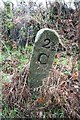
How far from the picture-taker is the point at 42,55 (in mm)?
3123

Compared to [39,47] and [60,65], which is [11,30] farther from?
[39,47]

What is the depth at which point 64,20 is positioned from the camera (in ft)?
14.5

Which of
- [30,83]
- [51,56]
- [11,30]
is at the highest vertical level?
[11,30]

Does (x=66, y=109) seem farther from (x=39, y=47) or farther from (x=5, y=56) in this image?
(x=5, y=56)

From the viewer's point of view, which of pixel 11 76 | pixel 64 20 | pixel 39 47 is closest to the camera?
pixel 39 47

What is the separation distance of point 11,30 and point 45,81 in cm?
162

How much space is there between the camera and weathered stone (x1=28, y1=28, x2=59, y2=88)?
3.02 meters

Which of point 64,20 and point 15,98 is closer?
point 15,98

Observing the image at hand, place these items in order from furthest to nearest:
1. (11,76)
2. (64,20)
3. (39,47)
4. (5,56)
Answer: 1. (64,20)
2. (5,56)
3. (11,76)
4. (39,47)

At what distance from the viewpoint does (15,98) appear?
10.5 ft

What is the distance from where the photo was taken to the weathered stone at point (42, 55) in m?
3.02

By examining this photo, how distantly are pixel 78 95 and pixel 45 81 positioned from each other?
1.07 feet

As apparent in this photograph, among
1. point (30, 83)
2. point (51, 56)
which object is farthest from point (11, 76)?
point (51, 56)

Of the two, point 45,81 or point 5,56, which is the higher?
point 5,56
